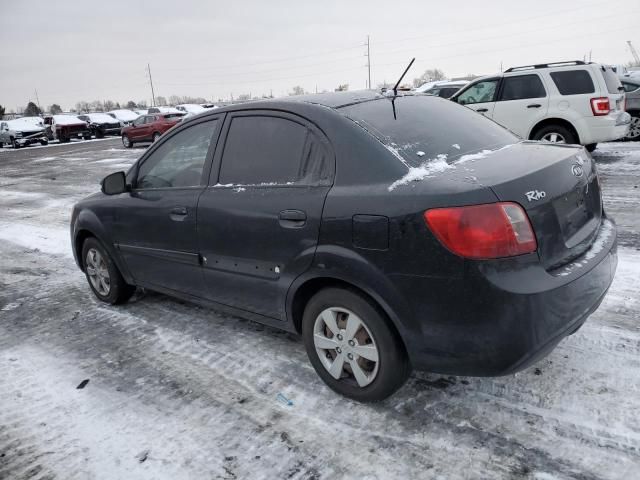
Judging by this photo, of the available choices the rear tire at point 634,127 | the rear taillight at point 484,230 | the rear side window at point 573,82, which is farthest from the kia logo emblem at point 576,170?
the rear tire at point 634,127

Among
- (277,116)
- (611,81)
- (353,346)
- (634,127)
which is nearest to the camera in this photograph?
(353,346)

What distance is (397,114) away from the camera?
121 inches

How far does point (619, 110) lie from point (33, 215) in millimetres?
10614

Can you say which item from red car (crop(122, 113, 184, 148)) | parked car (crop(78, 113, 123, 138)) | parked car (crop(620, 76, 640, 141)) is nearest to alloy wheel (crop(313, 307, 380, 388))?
parked car (crop(620, 76, 640, 141))

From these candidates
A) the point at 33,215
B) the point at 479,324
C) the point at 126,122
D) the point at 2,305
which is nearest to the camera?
the point at 479,324

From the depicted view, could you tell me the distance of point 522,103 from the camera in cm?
952

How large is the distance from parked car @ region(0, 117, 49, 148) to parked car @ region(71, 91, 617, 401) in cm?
3091

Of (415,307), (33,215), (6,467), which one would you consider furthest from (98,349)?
(33,215)

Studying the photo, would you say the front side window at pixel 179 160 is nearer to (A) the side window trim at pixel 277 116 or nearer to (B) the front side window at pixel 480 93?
(A) the side window trim at pixel 277 116

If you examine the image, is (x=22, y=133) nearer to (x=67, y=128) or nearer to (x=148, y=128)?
(x=67, y=128)

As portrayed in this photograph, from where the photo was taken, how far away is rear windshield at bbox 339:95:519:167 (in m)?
2.74

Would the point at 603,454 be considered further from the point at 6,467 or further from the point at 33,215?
the point at 33,215

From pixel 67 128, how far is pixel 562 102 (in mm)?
29916

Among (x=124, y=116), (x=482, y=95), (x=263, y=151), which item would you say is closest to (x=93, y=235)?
(x=263, y=151)
